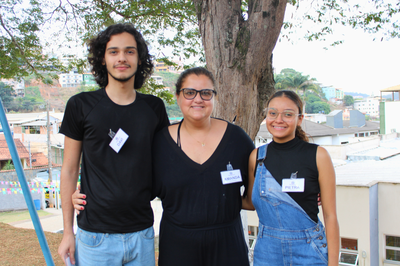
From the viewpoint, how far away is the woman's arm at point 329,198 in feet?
5.97

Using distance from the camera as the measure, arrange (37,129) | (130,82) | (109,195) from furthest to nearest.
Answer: (37,129) < (130,82) < (109,195)

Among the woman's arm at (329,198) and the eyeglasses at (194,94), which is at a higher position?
the eyeglasses at (194,94)

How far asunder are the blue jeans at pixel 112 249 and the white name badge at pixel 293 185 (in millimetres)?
918

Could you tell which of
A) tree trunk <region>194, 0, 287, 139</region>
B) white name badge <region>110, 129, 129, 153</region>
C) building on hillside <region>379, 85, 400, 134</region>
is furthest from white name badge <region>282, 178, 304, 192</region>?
building on hillside <region>379, 85, 400, 134</region>

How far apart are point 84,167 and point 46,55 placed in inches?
300

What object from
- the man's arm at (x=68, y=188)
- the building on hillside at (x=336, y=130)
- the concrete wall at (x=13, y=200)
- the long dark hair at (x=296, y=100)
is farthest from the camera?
the building on hillside at (x=336, y=130)

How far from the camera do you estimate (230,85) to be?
11.2ft

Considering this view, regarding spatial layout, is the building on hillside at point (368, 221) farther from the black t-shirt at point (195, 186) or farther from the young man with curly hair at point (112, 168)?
the young man with curly hair at point (112, 168)

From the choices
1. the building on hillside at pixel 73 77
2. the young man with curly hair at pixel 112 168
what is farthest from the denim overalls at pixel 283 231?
the building on hillside at pixel 73 77

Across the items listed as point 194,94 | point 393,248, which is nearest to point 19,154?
point 393,248

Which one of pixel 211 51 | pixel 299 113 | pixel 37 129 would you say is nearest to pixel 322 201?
pixel 299 113

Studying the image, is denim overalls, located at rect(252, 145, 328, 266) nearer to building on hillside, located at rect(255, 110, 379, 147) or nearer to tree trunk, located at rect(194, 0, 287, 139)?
tree trunk, located at rect(194, 0, 287, 139)

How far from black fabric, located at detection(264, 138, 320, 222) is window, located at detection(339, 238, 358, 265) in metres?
10.2

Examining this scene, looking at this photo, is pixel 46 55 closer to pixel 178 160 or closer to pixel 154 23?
pixel 154 23
